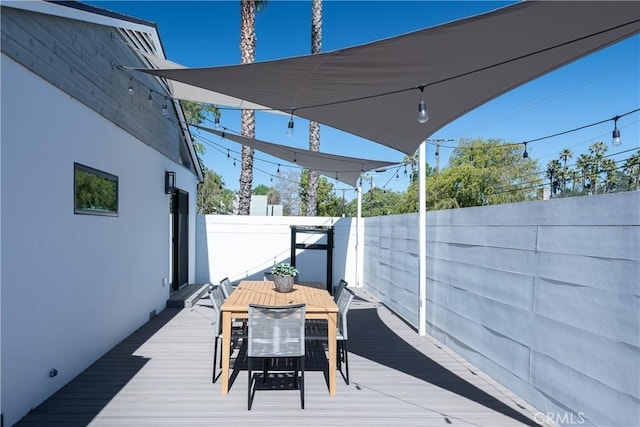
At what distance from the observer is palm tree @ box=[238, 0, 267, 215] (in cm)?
847

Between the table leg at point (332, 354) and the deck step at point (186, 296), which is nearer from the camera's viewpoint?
the table leg at point (332, 354)

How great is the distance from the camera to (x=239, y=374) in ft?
12.6

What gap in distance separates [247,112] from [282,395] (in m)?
6.80

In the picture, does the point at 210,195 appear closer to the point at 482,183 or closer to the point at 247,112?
the point at 482,183

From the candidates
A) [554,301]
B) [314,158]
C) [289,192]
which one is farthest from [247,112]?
[289,192]

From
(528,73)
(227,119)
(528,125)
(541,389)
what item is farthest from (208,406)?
(528,125)

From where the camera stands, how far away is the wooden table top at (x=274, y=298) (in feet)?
11.7

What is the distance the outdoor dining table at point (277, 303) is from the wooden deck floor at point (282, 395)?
9.1 inches

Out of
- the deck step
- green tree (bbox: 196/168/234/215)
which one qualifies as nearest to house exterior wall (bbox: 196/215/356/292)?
the deck step

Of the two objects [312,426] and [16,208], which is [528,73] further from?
[16,208]

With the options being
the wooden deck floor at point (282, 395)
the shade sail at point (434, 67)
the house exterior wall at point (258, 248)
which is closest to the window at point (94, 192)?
the shade sail at point (434, 67)

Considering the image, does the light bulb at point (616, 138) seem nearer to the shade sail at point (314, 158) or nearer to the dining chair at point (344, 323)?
the shade sail at point (314, 158)

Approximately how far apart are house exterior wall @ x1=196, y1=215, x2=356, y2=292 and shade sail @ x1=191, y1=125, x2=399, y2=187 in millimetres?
2204

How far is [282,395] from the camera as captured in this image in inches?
132
